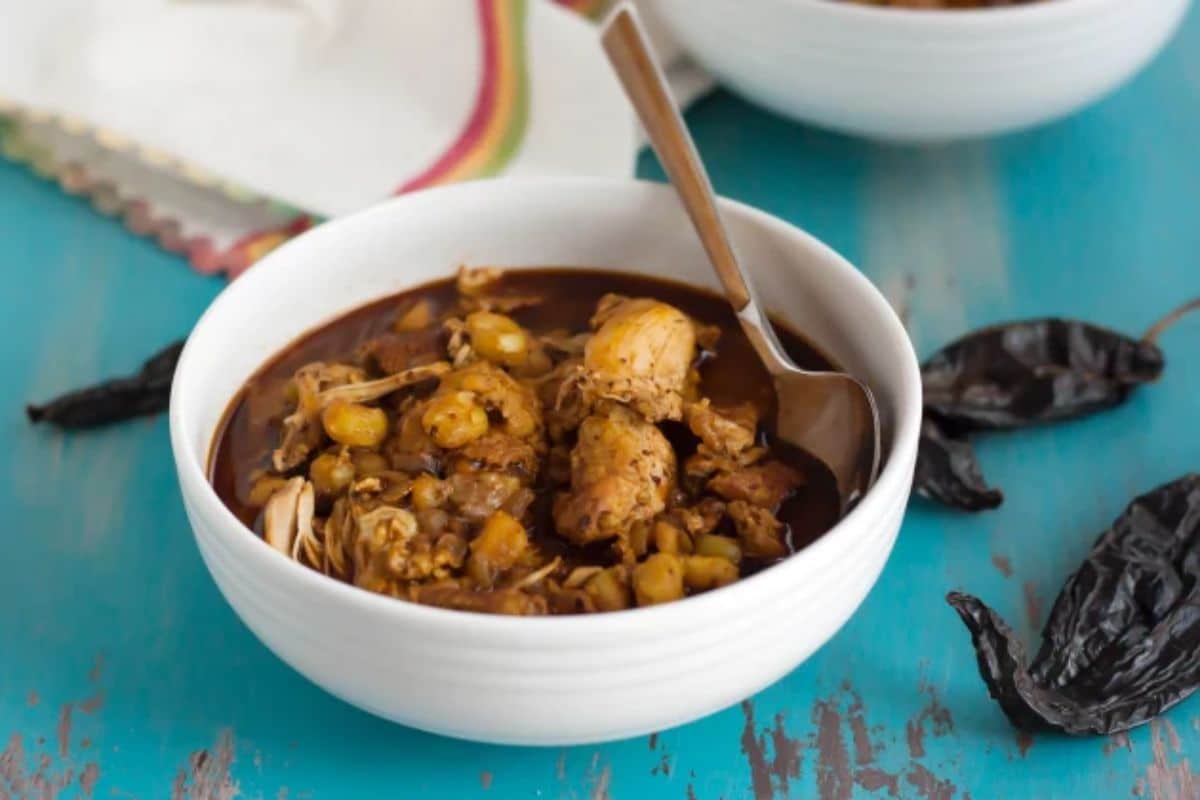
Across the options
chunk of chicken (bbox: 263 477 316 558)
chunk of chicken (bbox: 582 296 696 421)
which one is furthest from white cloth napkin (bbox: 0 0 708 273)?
chunk of chicken (bbox: 263 477 316 558)

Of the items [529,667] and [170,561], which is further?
[170,561]

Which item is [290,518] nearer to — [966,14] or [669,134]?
[669,134]

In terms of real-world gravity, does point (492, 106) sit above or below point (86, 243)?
above

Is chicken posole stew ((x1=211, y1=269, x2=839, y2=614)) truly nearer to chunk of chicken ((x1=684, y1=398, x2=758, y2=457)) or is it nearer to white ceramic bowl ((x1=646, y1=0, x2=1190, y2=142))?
chunk of chicken ((x1=684, y1=398, x2=758, y2=457))

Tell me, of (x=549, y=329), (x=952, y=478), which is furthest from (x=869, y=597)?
(x=549, y=329)

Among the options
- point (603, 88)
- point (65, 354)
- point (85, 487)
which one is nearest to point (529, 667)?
point (85, 487)

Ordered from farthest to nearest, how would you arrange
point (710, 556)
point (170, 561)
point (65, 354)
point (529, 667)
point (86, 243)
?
point (86, 243), point (65, 354), point (170, 561), point (710, 556), point (529, 667)

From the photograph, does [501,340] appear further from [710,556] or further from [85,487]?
[85,487]

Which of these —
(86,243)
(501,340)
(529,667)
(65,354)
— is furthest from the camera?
(86,243)

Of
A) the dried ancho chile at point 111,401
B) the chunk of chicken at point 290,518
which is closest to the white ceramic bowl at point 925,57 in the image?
the dried ancho chile at point 111,401
